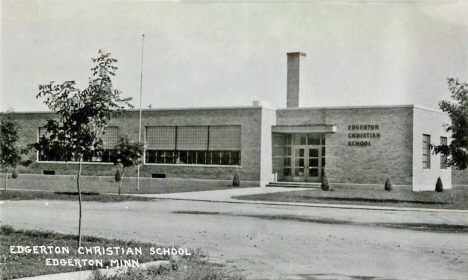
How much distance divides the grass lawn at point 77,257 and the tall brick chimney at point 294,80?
2799 centimetres

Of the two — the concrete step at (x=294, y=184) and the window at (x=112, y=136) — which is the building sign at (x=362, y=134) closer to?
the concrete step at (x=294, y=184)

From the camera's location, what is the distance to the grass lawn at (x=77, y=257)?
7.69 m

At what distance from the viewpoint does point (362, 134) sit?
3200cm

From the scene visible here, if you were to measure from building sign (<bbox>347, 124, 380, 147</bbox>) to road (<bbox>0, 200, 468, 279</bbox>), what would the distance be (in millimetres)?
12854

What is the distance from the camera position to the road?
9031mm

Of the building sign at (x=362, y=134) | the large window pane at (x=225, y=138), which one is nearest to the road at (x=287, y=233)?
the building sign at (x=362, y=134)

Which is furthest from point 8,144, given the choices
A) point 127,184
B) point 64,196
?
point 127,184

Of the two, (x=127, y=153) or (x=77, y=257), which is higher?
(x=127, y=153)

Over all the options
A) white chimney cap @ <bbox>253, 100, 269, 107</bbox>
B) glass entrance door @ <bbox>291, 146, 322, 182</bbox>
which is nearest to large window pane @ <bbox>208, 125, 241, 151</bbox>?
white chimney cap @ <bbox>253, 100, 269, 107</bbox>

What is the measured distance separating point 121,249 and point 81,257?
3.30ft

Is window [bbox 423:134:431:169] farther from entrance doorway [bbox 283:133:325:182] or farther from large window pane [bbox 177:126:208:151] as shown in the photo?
large window pane [bbox 177:126:208:151]

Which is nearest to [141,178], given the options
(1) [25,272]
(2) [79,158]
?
(2) [79,158]

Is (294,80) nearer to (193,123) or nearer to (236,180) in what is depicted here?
(193,123)

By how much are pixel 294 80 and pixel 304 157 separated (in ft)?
19.8
